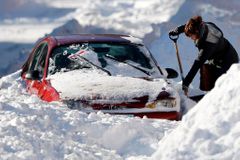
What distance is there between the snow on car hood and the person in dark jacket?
0.51 m

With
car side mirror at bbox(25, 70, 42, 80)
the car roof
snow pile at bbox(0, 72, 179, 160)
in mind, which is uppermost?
the car roof

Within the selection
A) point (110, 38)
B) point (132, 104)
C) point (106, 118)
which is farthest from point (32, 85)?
point (106, 118)

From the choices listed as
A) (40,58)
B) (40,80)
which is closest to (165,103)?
(40,80)

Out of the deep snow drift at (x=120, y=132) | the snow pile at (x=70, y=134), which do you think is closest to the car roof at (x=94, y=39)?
the deep snow drift at (x=120, y=132)

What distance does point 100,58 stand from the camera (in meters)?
9.84

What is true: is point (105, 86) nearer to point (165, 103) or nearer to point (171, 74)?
point (165, 103)

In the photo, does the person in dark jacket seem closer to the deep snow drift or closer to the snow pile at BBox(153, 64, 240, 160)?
the deep snow drift

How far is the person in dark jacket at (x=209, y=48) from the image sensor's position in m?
8.77

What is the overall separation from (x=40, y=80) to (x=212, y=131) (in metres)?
4.70

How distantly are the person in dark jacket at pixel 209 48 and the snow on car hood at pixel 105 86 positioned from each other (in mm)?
511

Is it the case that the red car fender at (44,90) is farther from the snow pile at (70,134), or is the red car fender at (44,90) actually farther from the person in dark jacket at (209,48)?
the person in dark jacket at (209,48)

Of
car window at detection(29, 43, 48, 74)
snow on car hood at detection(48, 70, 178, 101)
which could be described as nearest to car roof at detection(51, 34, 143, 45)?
car window at detection(29, 43, 48, 74)

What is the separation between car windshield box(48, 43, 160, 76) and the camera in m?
9.71

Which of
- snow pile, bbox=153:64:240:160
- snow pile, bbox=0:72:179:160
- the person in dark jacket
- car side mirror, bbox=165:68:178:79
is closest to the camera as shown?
snow pile, bbox=153:64:240:160
